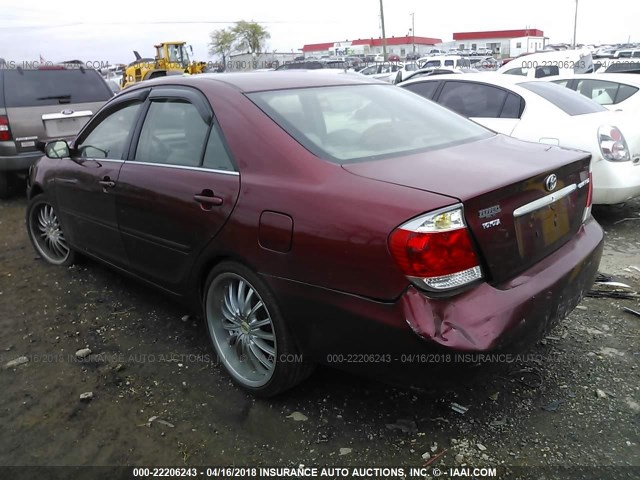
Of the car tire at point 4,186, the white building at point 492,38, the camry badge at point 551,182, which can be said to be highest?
the camry badge at point 551,182

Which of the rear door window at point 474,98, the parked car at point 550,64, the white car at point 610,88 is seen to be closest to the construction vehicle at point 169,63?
the parked car at point 550,64

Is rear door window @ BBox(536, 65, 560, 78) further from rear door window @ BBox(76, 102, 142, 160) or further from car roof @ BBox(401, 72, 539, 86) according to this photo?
rear door window @ BBox(76, 102, 142, 160)

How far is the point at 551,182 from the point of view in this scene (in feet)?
7.87

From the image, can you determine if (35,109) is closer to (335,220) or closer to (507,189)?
(335,220)

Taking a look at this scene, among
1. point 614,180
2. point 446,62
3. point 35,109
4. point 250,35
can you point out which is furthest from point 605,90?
point 250,35

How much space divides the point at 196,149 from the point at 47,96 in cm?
512

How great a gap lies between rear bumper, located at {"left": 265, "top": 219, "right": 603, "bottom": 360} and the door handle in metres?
0.52

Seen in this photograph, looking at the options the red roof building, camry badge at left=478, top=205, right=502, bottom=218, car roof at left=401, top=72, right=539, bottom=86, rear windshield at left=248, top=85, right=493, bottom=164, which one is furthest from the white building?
camry badge at left=478, top=205, right=502, bottom=218

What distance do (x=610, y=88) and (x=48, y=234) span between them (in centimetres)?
751

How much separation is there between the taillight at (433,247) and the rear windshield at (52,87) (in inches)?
253

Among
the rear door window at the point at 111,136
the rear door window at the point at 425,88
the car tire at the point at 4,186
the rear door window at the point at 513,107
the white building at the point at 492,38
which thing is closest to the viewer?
the rear door window at the point at 111,136

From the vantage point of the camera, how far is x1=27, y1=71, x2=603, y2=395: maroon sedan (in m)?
2.04

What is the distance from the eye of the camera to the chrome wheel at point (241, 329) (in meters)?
2.64

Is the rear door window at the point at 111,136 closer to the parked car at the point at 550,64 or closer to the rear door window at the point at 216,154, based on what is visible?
the rear door window at the point at 216,154
